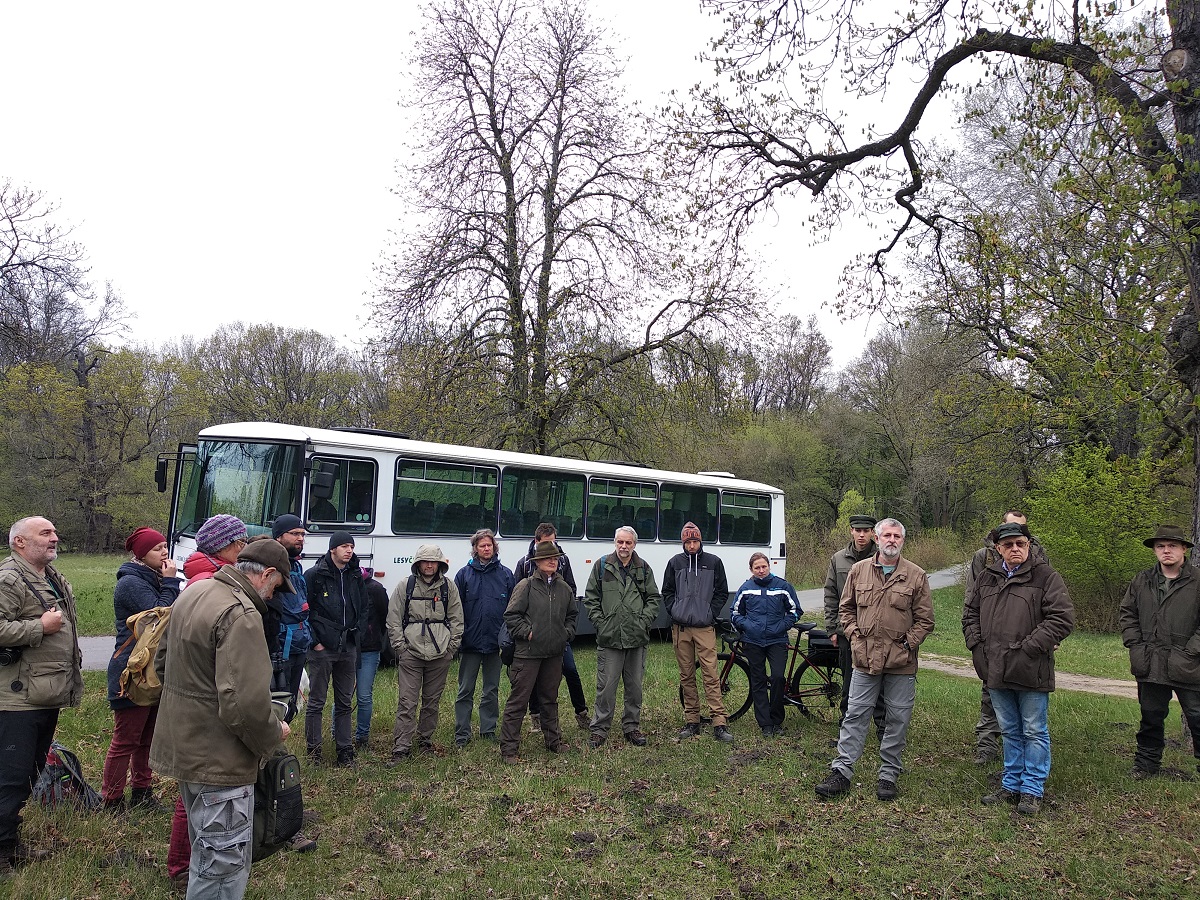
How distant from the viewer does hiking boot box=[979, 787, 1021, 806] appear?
598 cm

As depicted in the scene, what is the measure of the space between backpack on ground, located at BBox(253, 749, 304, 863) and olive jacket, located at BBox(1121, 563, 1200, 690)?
20.1 ft

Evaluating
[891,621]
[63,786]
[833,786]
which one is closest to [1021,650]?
[891,621]

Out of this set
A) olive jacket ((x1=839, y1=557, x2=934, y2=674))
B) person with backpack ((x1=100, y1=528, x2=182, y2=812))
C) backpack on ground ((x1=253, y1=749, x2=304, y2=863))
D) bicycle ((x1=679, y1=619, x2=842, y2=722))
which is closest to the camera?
backpack on ground ((x1=253, y1=749, x2=304, y2=863))

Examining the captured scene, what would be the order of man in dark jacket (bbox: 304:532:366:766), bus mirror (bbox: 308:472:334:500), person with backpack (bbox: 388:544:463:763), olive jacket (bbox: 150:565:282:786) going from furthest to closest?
1. bus mirror (bbox: 308:472:334:500)
2. person with backpack (bbox: 388:544:463:763)
3. man in dark jacket (bbox: 304:532:366:766)
4. olive jacket (bbox: 150:565:282:786)

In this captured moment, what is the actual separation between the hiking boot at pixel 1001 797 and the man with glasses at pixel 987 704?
666 mm

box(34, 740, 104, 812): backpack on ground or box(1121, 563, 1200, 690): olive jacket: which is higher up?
box(1121, 563, 1200, 690): olive jacket

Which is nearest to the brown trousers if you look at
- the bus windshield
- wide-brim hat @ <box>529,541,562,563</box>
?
wide-brim hat @ <box>529,541,562,563</box>

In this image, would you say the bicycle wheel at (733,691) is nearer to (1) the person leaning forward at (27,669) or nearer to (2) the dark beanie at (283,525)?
(2) the dark beanie at (283,525)

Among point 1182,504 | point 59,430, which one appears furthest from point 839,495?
point 59,430

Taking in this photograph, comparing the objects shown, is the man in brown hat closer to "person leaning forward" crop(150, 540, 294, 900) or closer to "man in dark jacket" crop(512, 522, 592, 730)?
"man in dark jacket" crop(512, 522, 592, 730)

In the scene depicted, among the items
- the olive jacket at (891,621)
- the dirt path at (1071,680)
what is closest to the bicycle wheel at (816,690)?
the olive jacket at (891,621)

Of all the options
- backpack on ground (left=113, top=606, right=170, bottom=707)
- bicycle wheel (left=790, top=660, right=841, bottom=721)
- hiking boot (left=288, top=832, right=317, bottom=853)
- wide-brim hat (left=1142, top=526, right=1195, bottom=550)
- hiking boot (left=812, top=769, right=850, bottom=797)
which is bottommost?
hiking boot (left=288, top=832, right=317, bottom=853)

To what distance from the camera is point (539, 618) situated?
24.0 feet

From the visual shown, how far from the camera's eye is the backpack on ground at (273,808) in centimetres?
397
